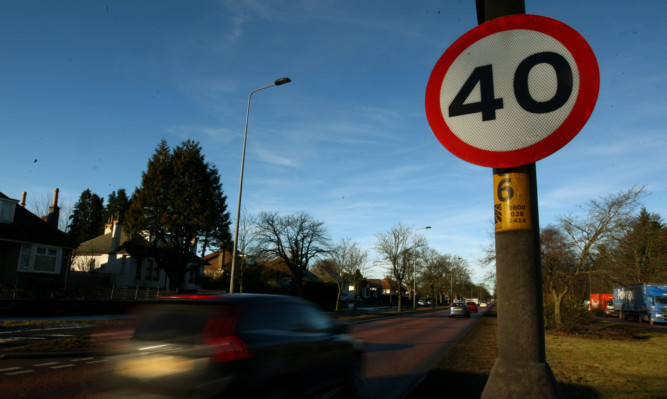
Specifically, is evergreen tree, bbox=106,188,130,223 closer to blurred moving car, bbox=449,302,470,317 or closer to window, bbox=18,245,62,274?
window, bbox=18,245,62,274

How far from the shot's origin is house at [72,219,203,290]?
42.3m

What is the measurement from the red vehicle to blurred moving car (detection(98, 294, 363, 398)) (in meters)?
50.6

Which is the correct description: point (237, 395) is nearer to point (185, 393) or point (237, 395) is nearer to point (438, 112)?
point (185, 393)

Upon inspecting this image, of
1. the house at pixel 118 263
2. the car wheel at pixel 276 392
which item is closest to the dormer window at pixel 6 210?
the house at pixel 118 263

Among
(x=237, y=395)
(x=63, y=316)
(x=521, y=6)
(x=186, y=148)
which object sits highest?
(x=186, y=148)

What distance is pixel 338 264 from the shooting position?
45594 mm

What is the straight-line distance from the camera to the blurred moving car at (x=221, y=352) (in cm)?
380

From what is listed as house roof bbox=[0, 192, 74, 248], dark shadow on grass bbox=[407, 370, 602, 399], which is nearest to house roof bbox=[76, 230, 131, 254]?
house roof bbox=[0, 192, 74, 248]

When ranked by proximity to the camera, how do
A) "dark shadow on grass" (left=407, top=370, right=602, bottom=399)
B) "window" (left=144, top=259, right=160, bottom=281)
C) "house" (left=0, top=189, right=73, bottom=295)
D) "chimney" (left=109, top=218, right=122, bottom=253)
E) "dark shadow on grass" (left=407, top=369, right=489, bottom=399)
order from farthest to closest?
"window" (left=144, top=259, right=160, bottom=281) → "chimney" (left=109, top=218, right=122, bottom=253) → "house" (left=0, top=189, right=73, bottom=295) → "dark shadow on grass" (left=407, top=369, right=489, bottom=399) → "dark shadow on grass" (left=407, top=370, right=602, bottom=399)

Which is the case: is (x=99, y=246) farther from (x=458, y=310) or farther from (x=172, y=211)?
(x=458, y=310)

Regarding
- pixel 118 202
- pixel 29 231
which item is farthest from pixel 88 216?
pixel 29 231

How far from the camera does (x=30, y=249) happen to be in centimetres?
2933

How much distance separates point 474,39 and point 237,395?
3.62 metres

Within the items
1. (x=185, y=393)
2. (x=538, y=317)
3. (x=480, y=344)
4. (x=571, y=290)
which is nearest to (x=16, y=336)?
(x=185, y=393)
